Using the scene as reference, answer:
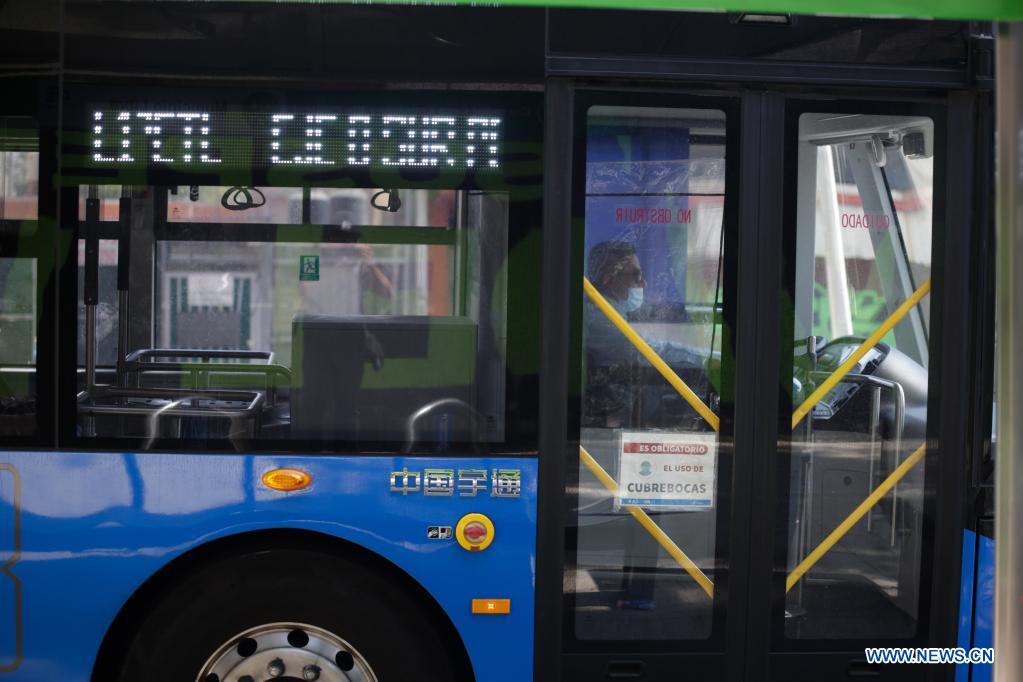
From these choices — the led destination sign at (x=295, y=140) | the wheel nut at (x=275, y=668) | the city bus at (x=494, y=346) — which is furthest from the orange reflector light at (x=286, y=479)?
the led destination sign at (x=295, y=140)

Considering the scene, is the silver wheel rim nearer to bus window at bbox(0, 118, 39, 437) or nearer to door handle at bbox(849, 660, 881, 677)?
bus window at bbox(0, 118, 39, 437)

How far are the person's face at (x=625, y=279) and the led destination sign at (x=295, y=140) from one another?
1.81 feet

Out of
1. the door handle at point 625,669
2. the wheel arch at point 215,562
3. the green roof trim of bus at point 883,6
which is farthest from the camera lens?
the door handle at point 625,669

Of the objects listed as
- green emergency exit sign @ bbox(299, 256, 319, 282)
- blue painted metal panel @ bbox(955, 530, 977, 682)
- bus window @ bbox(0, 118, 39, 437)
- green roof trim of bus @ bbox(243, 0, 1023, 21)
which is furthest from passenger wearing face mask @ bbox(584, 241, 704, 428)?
bus window @ bbox(0, 118, 39, 437)

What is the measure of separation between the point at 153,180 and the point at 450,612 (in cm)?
176

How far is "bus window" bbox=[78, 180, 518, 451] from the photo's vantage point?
3.66 m

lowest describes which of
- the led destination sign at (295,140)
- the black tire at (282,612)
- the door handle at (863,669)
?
the door handle at (863,669)

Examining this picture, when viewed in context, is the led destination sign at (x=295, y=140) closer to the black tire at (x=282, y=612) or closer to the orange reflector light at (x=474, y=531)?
the orange reflector light at (x=474, y=531)

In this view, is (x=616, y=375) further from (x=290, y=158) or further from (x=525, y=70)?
(x=290, y=158)

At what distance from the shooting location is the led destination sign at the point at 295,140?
362 centimetres

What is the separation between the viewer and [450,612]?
12.1 feet

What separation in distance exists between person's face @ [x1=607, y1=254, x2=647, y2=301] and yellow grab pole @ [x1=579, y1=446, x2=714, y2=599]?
1.92 ft

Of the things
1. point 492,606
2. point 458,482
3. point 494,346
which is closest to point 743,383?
point 494,346

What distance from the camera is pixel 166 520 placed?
3604 mm
